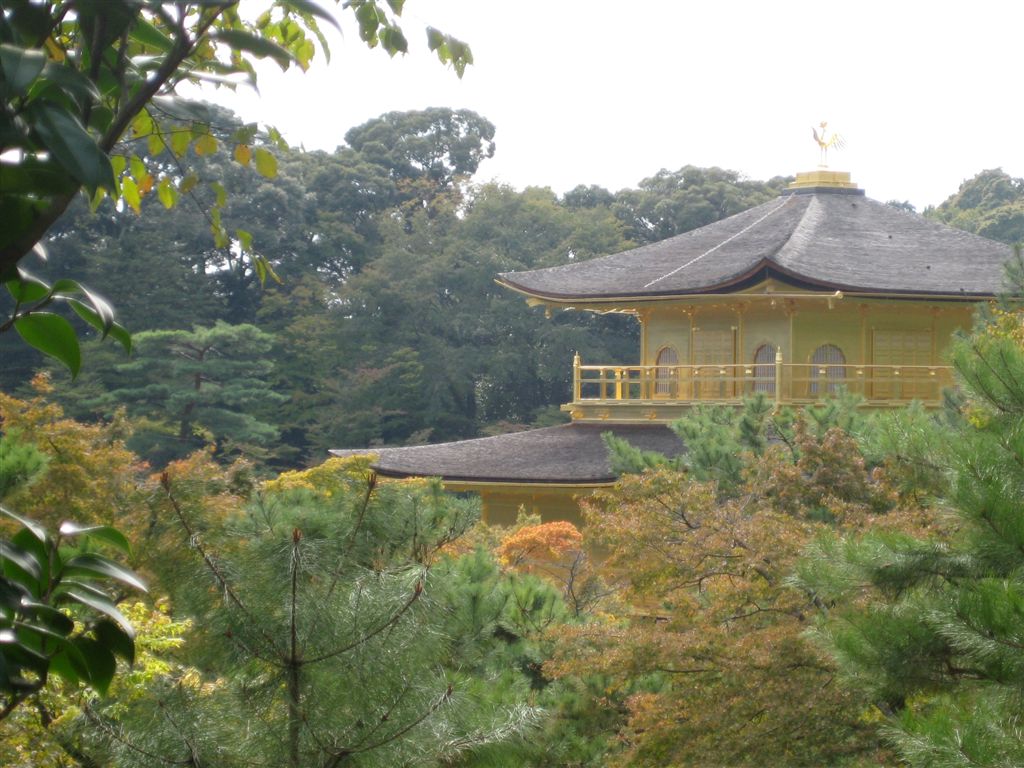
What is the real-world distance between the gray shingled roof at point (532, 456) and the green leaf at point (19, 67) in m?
18.0

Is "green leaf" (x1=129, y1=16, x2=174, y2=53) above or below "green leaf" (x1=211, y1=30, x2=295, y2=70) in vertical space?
above

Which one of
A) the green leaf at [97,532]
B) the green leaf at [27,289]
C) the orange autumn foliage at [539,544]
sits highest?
the green leaf at [27,289]

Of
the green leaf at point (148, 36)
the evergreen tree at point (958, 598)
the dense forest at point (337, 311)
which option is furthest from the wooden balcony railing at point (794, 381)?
the green leaf at point (148, 36)

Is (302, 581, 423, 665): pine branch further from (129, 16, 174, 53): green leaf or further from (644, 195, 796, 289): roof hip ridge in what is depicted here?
(644, 195, 796, 289): roof hip ridge

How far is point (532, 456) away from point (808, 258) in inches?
207

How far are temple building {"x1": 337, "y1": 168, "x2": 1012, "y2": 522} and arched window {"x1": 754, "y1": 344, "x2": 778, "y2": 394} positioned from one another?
0.02 m

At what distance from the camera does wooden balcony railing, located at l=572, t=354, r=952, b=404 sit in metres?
20.8

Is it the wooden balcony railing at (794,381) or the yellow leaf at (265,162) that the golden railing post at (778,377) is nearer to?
the wooden balcony railing at (794,381)

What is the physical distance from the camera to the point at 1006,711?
5664 mm

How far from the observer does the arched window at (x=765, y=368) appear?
2161 centimetres

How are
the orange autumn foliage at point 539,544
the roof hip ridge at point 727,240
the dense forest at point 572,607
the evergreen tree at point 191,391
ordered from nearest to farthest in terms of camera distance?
the dense forest at point 572,607, the orange autumn foliage at point 539,544, the roof hip ridge at point 727,240, the evergreen tree at point 191,391

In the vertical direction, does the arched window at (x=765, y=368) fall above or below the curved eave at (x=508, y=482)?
above

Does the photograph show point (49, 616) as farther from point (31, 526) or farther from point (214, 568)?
point (214, 568)

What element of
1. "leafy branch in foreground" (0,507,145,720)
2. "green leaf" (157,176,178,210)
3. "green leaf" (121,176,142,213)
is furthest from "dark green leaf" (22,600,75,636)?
"green leaf" (121,176,142,213)
